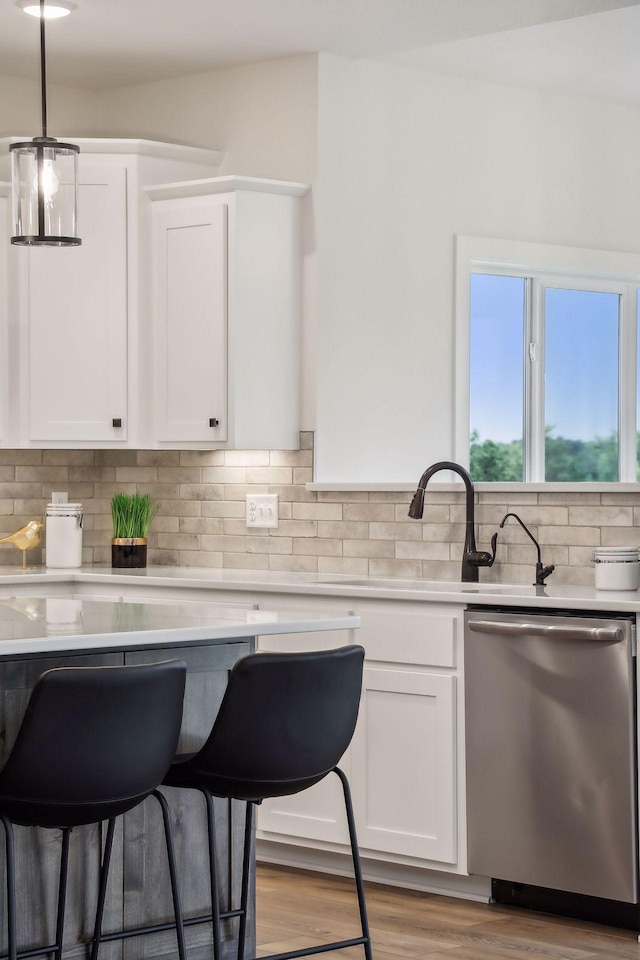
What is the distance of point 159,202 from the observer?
470cm

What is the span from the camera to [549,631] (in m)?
3.48

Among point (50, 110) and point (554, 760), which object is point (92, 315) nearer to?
point (50, 110)

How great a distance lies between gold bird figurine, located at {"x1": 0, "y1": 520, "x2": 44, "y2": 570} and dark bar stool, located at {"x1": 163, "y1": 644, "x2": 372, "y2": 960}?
2.37 meters

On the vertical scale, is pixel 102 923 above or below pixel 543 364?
below

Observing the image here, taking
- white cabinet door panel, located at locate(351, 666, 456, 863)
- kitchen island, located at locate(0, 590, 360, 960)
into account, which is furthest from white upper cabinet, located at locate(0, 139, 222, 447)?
kitchen island, located at locate(0, 590, 360, 960)

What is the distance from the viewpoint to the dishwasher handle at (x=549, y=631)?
338 cm

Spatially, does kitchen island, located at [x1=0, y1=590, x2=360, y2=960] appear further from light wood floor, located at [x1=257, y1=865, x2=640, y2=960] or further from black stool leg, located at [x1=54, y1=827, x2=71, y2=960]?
light wood floor, located at [x1=257, y1=865, x2=640, y2=960]

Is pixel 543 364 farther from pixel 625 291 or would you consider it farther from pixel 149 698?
pixel 149 698

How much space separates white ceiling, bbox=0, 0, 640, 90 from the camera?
13.6ft

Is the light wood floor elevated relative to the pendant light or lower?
lower

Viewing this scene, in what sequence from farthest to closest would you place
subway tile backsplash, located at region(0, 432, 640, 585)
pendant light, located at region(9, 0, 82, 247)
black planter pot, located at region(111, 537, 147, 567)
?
black planter pot, located at region(111, 537, 147, 567)
subway tile backsplash, located at region(0, 432, 640, 585)
pendant light, located at region(9, 0, 82, 247)

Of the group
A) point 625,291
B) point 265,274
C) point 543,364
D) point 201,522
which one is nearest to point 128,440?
point 201,522

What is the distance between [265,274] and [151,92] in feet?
3.46

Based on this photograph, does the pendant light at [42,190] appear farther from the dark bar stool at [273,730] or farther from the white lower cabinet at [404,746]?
the white lower cabinet at [404,746]
